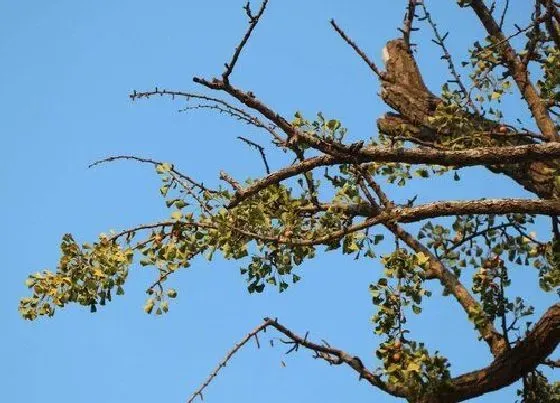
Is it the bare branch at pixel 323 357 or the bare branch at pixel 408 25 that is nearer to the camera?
the bare branch at pixel 323 357

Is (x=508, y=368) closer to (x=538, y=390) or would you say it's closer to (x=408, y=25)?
(x=538, y=390)

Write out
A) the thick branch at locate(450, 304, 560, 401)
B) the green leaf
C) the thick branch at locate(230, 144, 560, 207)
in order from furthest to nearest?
the thick branch at locate(450, 304, 560, 401), the green leaf, the thick branch at locate(230, 144, 560, 207)

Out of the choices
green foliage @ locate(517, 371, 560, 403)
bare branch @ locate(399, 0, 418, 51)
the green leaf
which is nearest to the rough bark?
bare branch @ locate(399, 0, 418, 51)

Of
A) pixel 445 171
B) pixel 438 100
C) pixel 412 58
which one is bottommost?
A: pixel 445 171

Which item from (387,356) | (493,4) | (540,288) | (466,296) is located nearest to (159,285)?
(387,356)

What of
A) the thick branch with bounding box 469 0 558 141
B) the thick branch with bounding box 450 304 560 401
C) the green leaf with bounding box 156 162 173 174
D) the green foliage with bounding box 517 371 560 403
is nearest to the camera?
the green leaf with bounding box 156 162 173 174

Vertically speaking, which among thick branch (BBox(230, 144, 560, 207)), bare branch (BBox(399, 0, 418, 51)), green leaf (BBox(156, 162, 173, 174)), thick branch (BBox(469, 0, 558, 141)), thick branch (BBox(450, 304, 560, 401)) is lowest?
thick branch (BBox(450, 304, 560, 401))

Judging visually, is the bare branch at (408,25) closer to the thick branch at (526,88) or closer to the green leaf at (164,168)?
the thick branch at (526,88)

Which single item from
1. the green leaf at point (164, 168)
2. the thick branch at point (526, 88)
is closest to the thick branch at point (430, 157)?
the green leaf at point (164, 168)

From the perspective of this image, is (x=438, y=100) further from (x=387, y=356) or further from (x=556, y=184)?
(x=387, y=356)

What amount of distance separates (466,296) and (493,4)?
3.09m

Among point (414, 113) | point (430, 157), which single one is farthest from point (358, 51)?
point (430, 157)

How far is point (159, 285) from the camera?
564 centimetres

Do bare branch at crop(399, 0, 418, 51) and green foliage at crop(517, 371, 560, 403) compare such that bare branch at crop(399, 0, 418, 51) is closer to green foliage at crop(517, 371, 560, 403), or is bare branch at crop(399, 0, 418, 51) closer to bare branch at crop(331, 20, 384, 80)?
bare branch at crop(331, 20, 384, 80)
